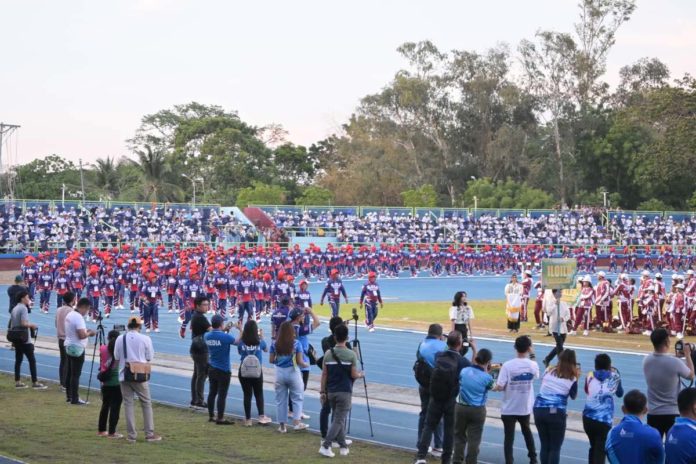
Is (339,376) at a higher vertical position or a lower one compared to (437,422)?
higher

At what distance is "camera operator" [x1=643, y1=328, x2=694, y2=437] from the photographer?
10172mm

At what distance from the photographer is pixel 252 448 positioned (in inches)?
511

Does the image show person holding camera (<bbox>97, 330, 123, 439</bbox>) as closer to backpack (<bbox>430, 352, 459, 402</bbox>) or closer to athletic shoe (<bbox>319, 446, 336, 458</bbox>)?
athletic shoe (<bbox>319, 446, 336, 458</bbox>)

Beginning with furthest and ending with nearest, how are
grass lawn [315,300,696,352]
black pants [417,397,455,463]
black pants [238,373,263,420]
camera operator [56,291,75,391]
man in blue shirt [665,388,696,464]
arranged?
1. grass lawn [315,300,696,352]
2. camera operator [56,291,75,391]
3. black pants [238,373,263,420]
4. black pants [417,397,455,463]
5. man in blue shirt [665,388,696,464]

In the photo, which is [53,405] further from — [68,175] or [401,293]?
[68,175]

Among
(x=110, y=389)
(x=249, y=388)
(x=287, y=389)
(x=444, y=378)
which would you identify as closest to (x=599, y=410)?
(x=444, y=378)

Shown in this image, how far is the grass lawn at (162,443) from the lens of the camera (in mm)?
12297

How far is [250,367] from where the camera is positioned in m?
14.0

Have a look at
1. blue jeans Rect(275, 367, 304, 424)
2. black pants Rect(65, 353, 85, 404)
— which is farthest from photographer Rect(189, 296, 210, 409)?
blue jeans Rect(275, 367, 304, 424)

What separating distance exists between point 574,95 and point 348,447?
74.2 meters

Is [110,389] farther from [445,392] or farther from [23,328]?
[23,328]

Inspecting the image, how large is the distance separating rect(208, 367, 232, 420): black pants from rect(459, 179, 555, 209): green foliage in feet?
204

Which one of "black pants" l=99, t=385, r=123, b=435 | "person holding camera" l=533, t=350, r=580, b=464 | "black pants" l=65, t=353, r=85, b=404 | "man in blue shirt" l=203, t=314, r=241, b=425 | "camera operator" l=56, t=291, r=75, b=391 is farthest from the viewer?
"camera operator" l=56, t=291, r=75, b=391

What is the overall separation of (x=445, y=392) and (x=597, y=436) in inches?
68.6
